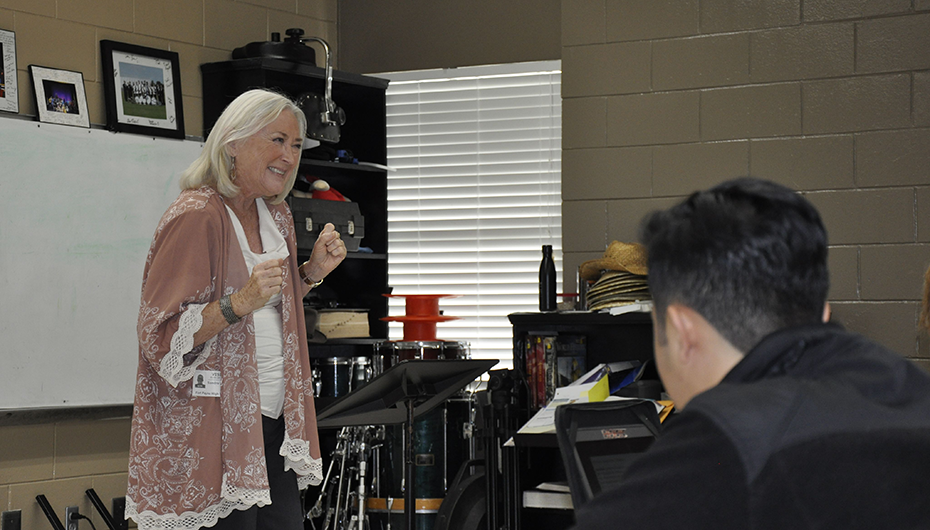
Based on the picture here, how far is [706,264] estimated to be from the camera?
860mm

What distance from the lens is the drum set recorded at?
388 centimetres

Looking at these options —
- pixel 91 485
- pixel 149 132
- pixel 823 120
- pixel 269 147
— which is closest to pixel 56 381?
pixel 91 485

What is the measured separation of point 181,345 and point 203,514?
39 cm

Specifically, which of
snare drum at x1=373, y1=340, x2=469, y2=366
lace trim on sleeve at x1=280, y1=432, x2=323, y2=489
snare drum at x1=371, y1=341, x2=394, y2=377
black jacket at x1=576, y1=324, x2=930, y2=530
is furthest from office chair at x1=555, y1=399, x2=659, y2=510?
snare drum at x1=371, y1=341, x2=394, y2=377

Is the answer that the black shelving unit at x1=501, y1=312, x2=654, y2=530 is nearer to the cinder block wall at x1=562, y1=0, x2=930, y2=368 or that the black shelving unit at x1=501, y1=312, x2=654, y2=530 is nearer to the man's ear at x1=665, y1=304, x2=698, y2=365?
the cinder block wall at x1=562, y1=0, x2=930, y2=368

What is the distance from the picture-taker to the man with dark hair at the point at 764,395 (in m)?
0.73

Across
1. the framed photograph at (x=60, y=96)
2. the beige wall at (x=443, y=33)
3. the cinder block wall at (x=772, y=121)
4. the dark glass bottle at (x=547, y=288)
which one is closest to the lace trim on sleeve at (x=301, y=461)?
the dark glass bottle at (x=547, y=288)

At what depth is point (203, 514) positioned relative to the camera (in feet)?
6.98

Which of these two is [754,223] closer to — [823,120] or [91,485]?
[823,120]

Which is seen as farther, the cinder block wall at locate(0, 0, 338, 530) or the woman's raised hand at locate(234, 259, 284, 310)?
the cinder block wall at locate(0, 0, 338, 530)

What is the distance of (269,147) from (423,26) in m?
2.42

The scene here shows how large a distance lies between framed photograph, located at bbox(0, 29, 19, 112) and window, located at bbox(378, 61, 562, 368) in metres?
1.76

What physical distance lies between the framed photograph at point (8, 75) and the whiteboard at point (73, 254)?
0.27ft

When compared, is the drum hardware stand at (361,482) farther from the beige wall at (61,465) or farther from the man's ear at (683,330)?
the man's ear at (683,330)
